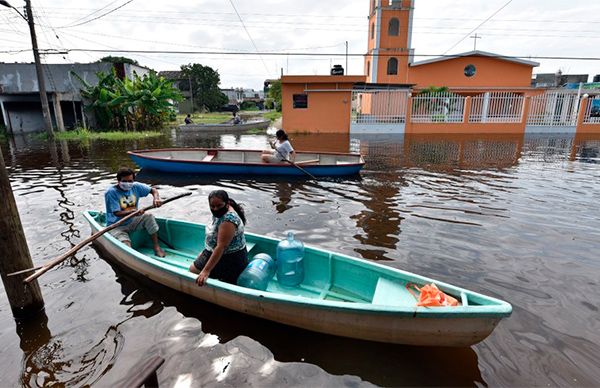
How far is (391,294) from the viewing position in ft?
12.7

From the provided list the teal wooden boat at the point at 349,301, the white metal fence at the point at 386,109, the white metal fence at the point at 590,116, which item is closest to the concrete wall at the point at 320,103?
the white metal fence at the point at 386,109

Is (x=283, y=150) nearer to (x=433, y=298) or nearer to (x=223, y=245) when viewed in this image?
(x=223, y=245)

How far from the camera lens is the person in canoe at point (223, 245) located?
4062 mm

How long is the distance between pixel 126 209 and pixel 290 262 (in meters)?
2.96

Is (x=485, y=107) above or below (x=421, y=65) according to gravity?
below

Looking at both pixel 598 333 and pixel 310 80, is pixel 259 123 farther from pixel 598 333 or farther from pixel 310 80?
pixel 598 333

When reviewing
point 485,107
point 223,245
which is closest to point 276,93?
point 485,107

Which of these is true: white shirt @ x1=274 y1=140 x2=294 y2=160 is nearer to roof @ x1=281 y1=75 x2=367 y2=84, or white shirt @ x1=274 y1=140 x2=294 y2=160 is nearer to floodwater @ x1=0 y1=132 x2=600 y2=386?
floodwater @ x1=0 y1=132 x2=600 y2=386

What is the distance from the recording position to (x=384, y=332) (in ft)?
11.6

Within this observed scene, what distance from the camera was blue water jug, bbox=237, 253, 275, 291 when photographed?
4355mm

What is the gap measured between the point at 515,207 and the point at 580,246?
2246 mm

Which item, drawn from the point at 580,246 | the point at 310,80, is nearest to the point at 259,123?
the point at 310,80

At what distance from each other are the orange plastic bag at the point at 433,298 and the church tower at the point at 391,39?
33768mm

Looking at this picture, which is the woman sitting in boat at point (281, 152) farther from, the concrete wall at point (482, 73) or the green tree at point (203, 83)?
the green tree at point (203, 83)
